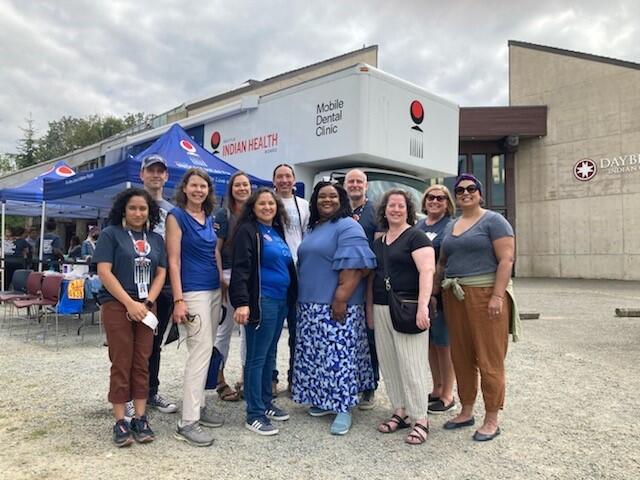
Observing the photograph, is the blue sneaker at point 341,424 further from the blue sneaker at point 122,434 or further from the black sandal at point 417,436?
the blue sneaker at point 122,434

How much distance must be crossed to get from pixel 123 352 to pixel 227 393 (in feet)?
3.95

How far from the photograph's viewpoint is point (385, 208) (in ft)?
11.5

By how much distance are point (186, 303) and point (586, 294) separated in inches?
477

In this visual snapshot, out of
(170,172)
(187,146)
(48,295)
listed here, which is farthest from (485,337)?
(187,146)

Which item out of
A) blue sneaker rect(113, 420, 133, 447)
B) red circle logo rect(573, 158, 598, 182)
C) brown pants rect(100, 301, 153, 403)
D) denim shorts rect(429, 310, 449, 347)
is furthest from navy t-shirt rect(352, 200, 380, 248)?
red circle logo rect(573, 158, 598, 182)

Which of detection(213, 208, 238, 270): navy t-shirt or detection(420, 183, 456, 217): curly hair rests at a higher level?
detection(420, 183, 456, 217): curly hair

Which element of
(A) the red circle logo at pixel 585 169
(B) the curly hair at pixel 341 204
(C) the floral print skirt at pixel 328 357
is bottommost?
(C) the floral print skirt at pixel 328 357

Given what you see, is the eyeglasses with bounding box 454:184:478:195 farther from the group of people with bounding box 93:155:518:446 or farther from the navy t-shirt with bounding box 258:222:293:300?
the navy t-shirt with bounding box 258:222:293:300

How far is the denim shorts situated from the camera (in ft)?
12.2

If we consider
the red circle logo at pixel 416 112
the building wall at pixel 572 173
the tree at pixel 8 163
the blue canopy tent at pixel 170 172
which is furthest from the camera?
the tree at pixel 8 163

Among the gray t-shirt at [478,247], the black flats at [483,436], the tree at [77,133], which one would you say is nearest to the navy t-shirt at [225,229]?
the gray t-shirt at [478,247]

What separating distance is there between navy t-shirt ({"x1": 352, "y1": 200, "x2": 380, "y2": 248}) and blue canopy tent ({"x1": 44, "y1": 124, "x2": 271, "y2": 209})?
3487 mm

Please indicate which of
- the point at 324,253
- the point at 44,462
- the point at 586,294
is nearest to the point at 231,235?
the point at 324,253

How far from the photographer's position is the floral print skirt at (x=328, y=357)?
338cm
